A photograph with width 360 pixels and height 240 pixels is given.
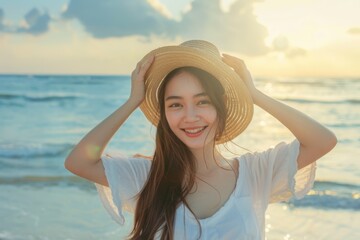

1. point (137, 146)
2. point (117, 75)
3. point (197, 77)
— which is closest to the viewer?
point (197, 77)

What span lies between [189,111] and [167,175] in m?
0.41

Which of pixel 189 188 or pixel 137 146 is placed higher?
pixel 189 188

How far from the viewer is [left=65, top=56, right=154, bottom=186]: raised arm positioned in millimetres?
3068

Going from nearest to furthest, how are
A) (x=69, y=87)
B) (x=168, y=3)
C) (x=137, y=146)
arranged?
(x=137, y=146)
(x=168, y=3)
(x=69, y=87)

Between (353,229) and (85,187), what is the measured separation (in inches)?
147

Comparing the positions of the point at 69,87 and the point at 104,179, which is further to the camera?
the point at 69,87

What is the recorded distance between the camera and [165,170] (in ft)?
10.3

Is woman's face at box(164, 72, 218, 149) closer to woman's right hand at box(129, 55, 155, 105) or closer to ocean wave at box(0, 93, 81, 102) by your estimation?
woman's right hand at box(129, 55, 155, 105)

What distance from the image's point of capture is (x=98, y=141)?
10.1 feet

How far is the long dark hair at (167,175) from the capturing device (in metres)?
3.00

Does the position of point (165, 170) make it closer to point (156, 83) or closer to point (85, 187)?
point (156, 83)

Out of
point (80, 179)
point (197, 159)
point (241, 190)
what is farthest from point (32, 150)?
point (241, 190)

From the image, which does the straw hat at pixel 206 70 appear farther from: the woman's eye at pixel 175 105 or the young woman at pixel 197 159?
the woman's eye at pixel 175 105

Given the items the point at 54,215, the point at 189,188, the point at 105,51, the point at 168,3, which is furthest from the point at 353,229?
the point at 105,51
